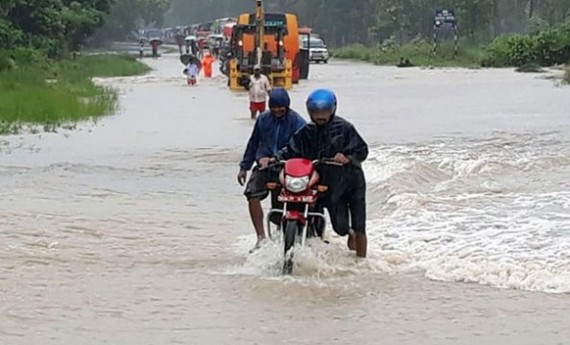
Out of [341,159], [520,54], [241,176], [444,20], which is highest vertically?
[341,159]

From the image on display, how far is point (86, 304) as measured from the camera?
8.29 m

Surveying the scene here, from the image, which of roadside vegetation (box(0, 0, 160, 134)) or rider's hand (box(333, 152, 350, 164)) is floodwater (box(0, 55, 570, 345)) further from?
roadside vegetation (box(0, 0, 160, 134))

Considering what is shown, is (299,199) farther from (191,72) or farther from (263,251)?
(191,72)

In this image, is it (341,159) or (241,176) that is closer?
(341,159)

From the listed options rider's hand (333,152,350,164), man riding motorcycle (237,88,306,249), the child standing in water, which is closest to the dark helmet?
man riding motorcycle (237,88,306,249)

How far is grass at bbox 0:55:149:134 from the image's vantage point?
78.3 ft

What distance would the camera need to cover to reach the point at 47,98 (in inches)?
1064

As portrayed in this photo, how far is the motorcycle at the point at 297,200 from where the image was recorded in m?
8.39

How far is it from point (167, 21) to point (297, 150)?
584ft

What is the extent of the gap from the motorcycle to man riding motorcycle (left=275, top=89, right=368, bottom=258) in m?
0.12

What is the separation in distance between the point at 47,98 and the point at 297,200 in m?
19.5

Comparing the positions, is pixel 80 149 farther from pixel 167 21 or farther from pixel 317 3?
pixel 167 21

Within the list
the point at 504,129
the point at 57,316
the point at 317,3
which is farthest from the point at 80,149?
the point at 317,3

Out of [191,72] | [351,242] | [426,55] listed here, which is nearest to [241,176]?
[351,242]
